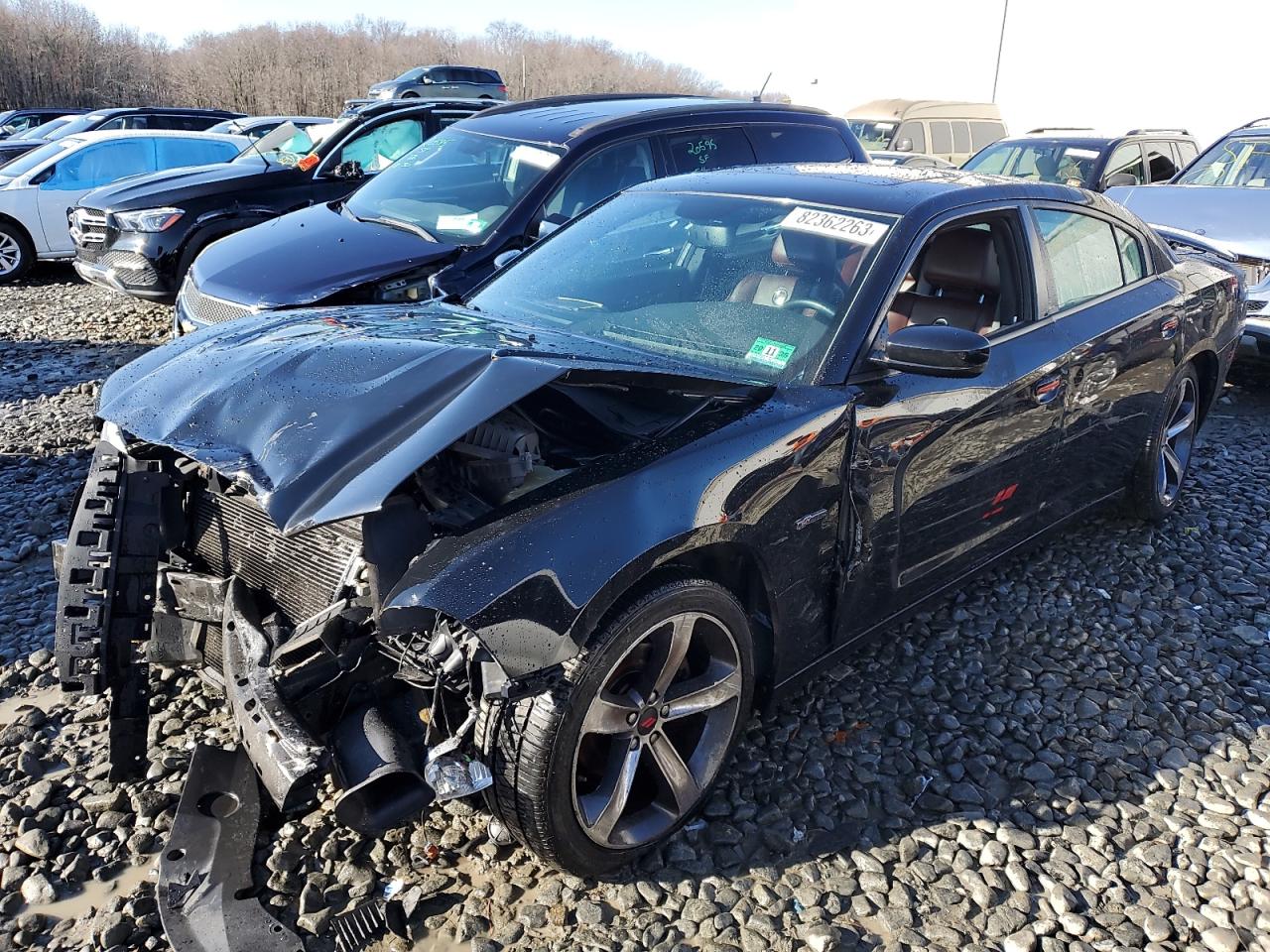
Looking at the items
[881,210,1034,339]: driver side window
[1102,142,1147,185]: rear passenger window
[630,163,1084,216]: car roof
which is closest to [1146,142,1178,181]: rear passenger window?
[1102,142,1147,185]: rear passenger window

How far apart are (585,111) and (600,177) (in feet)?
2.68

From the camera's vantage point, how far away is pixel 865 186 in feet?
11.5

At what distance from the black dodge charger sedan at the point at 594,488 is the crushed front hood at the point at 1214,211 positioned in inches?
177

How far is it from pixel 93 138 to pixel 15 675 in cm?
1016

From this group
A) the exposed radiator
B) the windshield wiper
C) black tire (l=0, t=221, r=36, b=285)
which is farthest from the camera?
black tire (l=0, t=221, r=36, b=285)

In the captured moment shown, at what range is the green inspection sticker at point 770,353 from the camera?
3.01 metres

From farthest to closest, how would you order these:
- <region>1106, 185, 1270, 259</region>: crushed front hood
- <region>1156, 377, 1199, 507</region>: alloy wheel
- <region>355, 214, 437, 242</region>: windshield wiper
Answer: <region>1106, 185, 1270, 259</region>: crushed front hood < <region>355, 214, 437, 242</region>: windshield wiper < <region>1156, 377, 1199, 507</region>: alloy wheel

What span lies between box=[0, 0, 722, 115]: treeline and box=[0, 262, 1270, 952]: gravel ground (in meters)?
42.6

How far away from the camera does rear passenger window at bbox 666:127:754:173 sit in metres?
6.50

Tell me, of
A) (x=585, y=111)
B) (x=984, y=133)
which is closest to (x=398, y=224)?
(x=585, y=111)

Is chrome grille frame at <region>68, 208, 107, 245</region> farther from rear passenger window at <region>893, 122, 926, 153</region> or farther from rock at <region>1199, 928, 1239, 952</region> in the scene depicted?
rear passenger window at <region>893, 122, 926, 153</region>

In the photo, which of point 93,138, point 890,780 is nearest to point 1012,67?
point 93,138

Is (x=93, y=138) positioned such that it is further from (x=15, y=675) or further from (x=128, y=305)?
(x=15, y=675)

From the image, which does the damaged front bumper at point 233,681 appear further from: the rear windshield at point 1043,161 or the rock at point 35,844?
the rear windshield at point 1043,161
